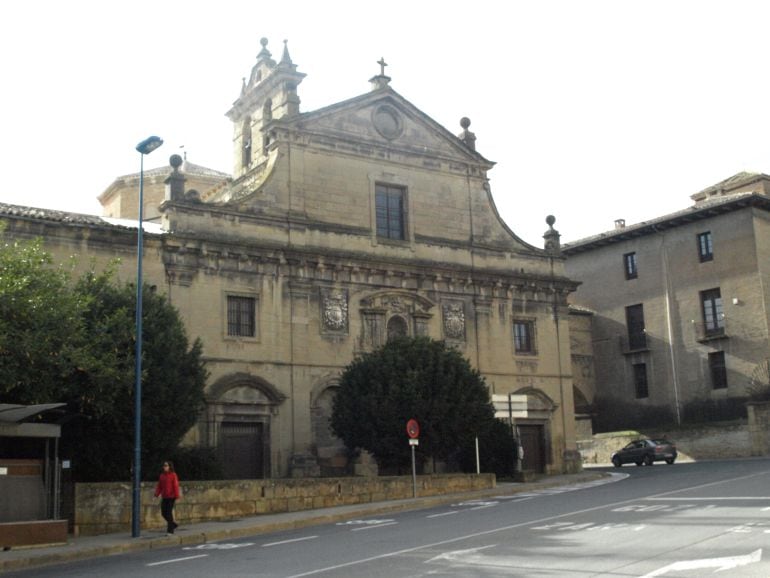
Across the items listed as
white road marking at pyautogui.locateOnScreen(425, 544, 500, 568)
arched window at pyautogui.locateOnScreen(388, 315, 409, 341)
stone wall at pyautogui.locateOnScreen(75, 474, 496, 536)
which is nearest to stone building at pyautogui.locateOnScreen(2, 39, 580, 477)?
arched window at pyautogui.locateOnScreen(388, 315, 409, 341)

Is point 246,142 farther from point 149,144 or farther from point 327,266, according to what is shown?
point 149,144

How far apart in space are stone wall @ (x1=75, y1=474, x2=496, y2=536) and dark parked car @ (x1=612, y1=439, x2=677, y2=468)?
49.9 ft

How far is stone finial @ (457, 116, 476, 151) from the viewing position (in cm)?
3897

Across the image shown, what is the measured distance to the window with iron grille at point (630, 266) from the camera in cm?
5000

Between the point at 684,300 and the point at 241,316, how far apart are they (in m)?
25.2

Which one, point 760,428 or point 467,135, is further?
point 760,428

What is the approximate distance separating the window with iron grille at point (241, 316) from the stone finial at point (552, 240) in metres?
13.9

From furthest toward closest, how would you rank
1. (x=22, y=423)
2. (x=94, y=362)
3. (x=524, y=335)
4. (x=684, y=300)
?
(x=684, y=300) → (x=524, y=335) → (x=94, y=362) → (x=22, y=423)

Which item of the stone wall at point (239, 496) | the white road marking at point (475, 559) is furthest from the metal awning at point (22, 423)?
the white road marking at point (475, 559)

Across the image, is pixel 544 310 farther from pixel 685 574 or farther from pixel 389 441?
pixel 685 574

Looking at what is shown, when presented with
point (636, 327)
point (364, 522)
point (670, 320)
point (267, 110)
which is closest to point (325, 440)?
point (364, 522)

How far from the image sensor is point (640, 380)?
49656 millimetres

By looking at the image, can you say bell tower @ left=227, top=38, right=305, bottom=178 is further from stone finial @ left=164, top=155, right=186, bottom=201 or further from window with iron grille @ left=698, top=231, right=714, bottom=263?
window with iron grille @ left=698, top=231, right=714, bottom=263

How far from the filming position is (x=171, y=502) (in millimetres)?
19781
